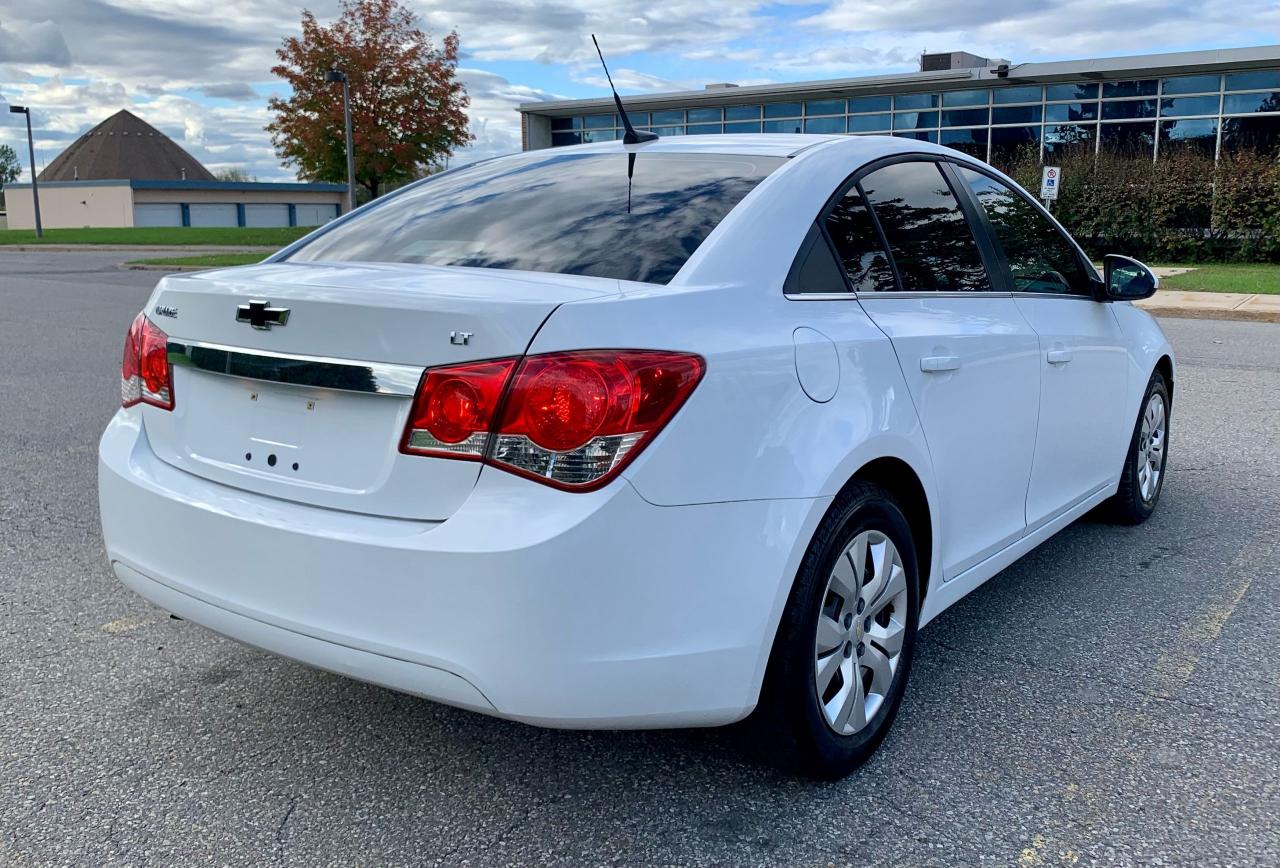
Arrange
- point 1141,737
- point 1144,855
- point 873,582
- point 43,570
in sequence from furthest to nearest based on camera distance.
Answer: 1. point 43,570
2. point 1141,737
3. point 873,582
4. point 1144,855

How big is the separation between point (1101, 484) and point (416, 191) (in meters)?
2.88

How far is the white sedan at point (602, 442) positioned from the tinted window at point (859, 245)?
0.04ft

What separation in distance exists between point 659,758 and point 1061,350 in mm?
2050

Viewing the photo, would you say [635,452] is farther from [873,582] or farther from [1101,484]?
[1101,484]

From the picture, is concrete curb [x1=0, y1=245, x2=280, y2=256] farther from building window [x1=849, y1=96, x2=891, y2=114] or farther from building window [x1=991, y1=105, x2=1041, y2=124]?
building window [x1=991, y1=105, x2=1041, y2=124]

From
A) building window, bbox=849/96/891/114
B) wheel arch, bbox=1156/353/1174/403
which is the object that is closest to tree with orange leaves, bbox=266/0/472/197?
building window, bbox=849/96/891/114

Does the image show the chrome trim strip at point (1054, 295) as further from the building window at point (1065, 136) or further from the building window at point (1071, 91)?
the building window at point (1071, 91)

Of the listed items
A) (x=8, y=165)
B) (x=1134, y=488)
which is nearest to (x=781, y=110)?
(x=1134, y=488)

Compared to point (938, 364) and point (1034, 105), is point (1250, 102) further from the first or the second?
point (938, 364)

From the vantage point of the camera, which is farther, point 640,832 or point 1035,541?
point 1035,541

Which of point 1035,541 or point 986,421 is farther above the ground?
point 986,421

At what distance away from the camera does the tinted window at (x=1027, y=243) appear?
3.97m

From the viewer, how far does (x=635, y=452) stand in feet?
7.61

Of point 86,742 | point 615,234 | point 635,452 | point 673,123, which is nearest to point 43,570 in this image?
point 86,742
